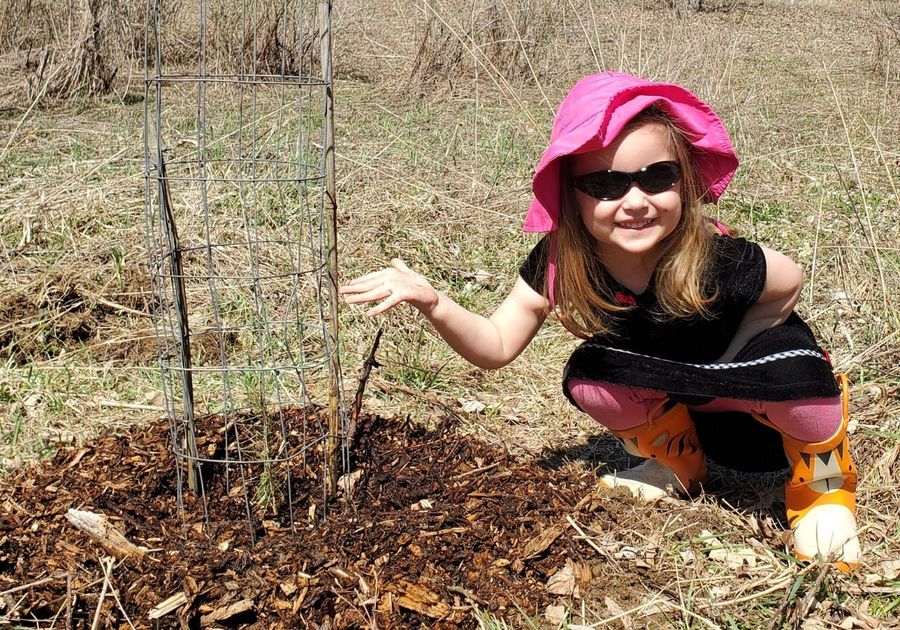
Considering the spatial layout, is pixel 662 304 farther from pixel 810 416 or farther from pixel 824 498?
pixel 824 498

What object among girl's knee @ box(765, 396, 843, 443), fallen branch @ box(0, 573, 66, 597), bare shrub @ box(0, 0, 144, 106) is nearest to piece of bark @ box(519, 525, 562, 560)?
girl's knee @ box(765, 396, 843, 443)

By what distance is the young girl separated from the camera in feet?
5.98

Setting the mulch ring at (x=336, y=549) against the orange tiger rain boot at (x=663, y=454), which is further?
the orange tiger rain boot at (x=663, y=454)

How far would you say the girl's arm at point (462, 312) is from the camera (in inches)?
68.4

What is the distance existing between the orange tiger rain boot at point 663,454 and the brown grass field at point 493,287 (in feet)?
0.26

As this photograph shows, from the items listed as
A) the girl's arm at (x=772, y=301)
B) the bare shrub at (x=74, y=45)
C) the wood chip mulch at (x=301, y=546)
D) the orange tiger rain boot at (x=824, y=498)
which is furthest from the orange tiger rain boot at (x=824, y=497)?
the bare shrub at (x=74, y=45)

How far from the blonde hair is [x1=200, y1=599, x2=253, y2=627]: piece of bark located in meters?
0.97

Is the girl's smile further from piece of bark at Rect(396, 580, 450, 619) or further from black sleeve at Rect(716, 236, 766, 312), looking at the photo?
piece of bark at Rect(396, 580, 450, 619)

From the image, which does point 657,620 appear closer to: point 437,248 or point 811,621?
point 811,621

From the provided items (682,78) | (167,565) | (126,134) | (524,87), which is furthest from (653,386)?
(524,87)

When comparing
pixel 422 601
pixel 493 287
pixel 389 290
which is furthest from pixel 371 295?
pixel 493 287

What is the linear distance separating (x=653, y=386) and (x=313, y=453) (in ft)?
3.00

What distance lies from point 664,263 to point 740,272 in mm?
177

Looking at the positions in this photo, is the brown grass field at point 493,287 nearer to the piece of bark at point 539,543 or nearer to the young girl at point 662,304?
the piece of bark at point 539,543
